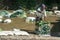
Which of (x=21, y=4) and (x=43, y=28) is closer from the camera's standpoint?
(x=43, y=28)

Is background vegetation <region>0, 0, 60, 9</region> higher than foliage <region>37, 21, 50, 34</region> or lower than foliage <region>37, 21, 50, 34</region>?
higher

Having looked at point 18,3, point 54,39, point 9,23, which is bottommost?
point 54,39

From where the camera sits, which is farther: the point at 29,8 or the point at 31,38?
the point at 29,8

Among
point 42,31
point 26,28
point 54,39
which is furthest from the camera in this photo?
point 26,28

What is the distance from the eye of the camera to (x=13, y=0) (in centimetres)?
1917

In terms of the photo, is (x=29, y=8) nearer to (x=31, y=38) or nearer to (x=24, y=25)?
(x=24, y=25)

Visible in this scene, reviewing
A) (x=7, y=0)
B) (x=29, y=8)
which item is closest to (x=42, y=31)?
(x=29, y=8)

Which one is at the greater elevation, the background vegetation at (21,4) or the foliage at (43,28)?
the background vegetation at (21,4)

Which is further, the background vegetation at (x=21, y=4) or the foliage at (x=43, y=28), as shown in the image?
the background vegetation at (x=21, y=4)

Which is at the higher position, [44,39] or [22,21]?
[22,21]

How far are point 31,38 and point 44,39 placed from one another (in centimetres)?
46

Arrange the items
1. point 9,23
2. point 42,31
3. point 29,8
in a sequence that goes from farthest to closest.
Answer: point 29,8 → point 9,23 → point 42,31

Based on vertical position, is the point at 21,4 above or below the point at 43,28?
above

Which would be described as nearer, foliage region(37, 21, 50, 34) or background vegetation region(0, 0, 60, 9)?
foliage region(37, 21, 50, 34)
